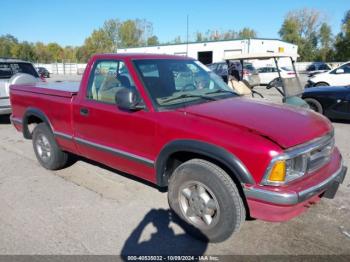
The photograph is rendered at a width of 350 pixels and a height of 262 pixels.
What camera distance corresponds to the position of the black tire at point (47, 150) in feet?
17.2

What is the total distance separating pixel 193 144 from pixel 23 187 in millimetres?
2864

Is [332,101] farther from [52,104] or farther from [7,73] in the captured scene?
[7,73]

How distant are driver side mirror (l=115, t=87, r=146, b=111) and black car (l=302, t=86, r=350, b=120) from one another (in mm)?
6661

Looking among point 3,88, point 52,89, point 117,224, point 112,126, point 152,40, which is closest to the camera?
point 117,224

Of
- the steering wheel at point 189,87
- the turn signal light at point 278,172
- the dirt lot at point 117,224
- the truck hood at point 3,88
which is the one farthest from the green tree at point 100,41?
the turn signal light at point 278,172

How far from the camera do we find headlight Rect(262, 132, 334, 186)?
2826 millimetres

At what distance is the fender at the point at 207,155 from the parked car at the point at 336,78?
42.8 feet

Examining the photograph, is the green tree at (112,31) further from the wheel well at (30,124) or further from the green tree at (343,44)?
the wheel well at (30,124)

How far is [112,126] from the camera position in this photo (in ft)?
13.3

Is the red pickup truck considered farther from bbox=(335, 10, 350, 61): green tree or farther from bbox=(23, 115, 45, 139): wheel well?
bbox=(335, 10, 350, 61): green tree

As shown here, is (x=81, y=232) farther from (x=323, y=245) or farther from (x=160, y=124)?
(x=323, y=245)

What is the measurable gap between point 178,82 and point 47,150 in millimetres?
2595

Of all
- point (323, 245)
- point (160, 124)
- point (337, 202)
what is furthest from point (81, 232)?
point (337, 202)

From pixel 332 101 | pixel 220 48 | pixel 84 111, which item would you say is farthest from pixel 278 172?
pixel 220 48
